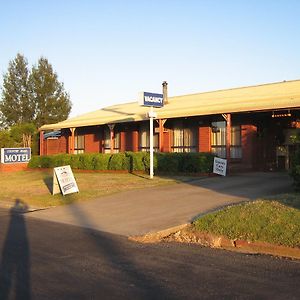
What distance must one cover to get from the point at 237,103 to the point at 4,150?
17.6m

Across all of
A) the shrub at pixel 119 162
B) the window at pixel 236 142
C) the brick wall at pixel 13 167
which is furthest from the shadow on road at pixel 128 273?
the brick wall at pixel 13 167

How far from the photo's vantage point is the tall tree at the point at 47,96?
2184 inches

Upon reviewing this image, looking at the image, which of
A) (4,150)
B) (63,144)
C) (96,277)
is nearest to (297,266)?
(96,277)

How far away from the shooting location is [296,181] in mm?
14953

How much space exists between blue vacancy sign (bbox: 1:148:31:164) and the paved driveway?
18.5m

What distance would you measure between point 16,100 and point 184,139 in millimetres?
29915

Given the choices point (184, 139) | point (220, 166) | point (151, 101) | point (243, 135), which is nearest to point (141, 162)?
point (151, 101)

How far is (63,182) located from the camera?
1947 cm

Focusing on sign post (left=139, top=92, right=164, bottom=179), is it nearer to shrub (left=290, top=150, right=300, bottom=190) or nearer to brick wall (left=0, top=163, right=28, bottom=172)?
shrub (left=290, top=150, right=300, bottom=190)

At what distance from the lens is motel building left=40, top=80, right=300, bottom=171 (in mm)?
25094

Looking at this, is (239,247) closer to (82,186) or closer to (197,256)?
(197,256)

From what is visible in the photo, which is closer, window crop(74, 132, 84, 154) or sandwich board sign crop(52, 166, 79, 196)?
sandwich board sign crop(52, 166, 79, 196)

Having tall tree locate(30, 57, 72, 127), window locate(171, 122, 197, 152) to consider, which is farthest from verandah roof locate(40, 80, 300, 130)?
tall tree locate(30, 57, 72, 127)

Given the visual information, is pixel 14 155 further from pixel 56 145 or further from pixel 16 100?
pixel 16 100
